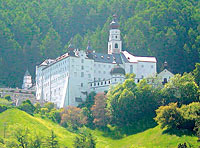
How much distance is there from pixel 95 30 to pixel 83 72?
47315 mm

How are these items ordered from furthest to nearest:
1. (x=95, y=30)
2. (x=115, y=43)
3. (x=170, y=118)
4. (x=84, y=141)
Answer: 1. (x=95, y=30)
2. (x=115, y=43)
3. (x=170, y=118)
4. (x=84, y=141)

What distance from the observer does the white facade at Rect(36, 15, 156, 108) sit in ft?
327

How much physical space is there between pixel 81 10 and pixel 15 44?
1184 inches

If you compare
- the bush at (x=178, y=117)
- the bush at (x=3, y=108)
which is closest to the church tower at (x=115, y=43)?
the bush at (x=3, y=108)

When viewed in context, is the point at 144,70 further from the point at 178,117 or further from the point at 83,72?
the point at 178,117

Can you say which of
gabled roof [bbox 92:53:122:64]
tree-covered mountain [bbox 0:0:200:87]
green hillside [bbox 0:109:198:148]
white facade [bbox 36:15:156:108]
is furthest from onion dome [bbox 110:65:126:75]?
tree-covered mountain [bbox 0:0:200:87]

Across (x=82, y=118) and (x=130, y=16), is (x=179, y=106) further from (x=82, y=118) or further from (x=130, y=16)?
(x=130, y=16)

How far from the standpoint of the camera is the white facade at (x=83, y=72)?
99.6m

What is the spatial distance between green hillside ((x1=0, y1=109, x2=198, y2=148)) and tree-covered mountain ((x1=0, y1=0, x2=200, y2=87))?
36.5 m

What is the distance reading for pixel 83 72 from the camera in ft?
332

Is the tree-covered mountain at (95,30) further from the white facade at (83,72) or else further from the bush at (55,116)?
the bush at (55,116)

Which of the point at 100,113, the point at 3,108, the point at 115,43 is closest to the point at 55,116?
the point at 100,113

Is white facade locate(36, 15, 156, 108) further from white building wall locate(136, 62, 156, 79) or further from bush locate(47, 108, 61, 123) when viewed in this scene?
bush locate(47, 108, 61, 123)

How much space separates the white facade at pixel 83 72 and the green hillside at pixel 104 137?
11.1m
